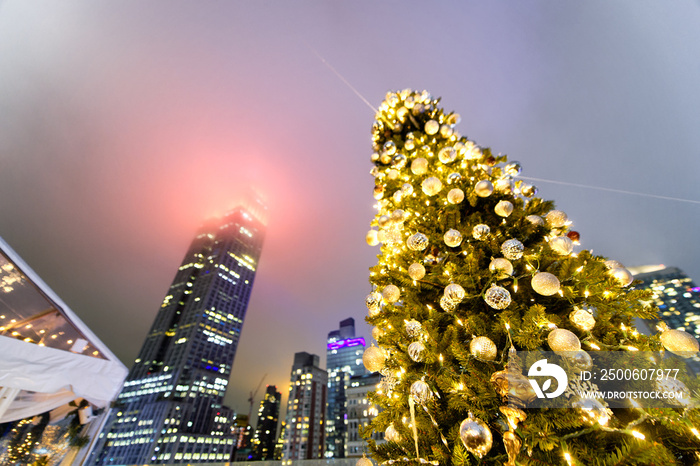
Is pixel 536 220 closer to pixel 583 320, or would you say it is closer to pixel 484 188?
pixel 484 188

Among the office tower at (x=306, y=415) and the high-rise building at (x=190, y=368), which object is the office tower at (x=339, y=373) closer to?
the office tower at (x=306, y=415)

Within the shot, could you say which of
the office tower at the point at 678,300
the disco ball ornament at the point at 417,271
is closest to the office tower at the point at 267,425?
the office tower at the point at 678,300

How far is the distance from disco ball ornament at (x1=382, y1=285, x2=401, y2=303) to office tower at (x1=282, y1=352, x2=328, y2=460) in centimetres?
6945

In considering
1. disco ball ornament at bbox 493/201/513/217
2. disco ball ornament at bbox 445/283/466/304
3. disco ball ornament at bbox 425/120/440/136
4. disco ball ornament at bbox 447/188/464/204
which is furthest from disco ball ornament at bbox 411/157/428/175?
disco ball ornament at bbox 445/283/466/304

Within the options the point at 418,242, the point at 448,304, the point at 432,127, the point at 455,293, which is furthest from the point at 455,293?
the point at 432,127

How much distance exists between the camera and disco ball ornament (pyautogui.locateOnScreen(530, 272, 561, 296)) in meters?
1.54

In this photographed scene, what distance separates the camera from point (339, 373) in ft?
266

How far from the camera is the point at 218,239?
9456 cm

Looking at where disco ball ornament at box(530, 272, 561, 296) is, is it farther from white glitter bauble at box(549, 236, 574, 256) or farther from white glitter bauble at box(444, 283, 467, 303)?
white glitter bauble at box(444, 283, 467, 303)

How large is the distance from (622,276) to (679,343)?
0.41 meters

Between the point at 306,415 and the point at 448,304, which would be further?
the point at 306,415

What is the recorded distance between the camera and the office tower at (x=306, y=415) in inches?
2186

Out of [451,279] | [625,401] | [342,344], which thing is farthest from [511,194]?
[342,344]

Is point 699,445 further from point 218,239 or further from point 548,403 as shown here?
point 218,239
